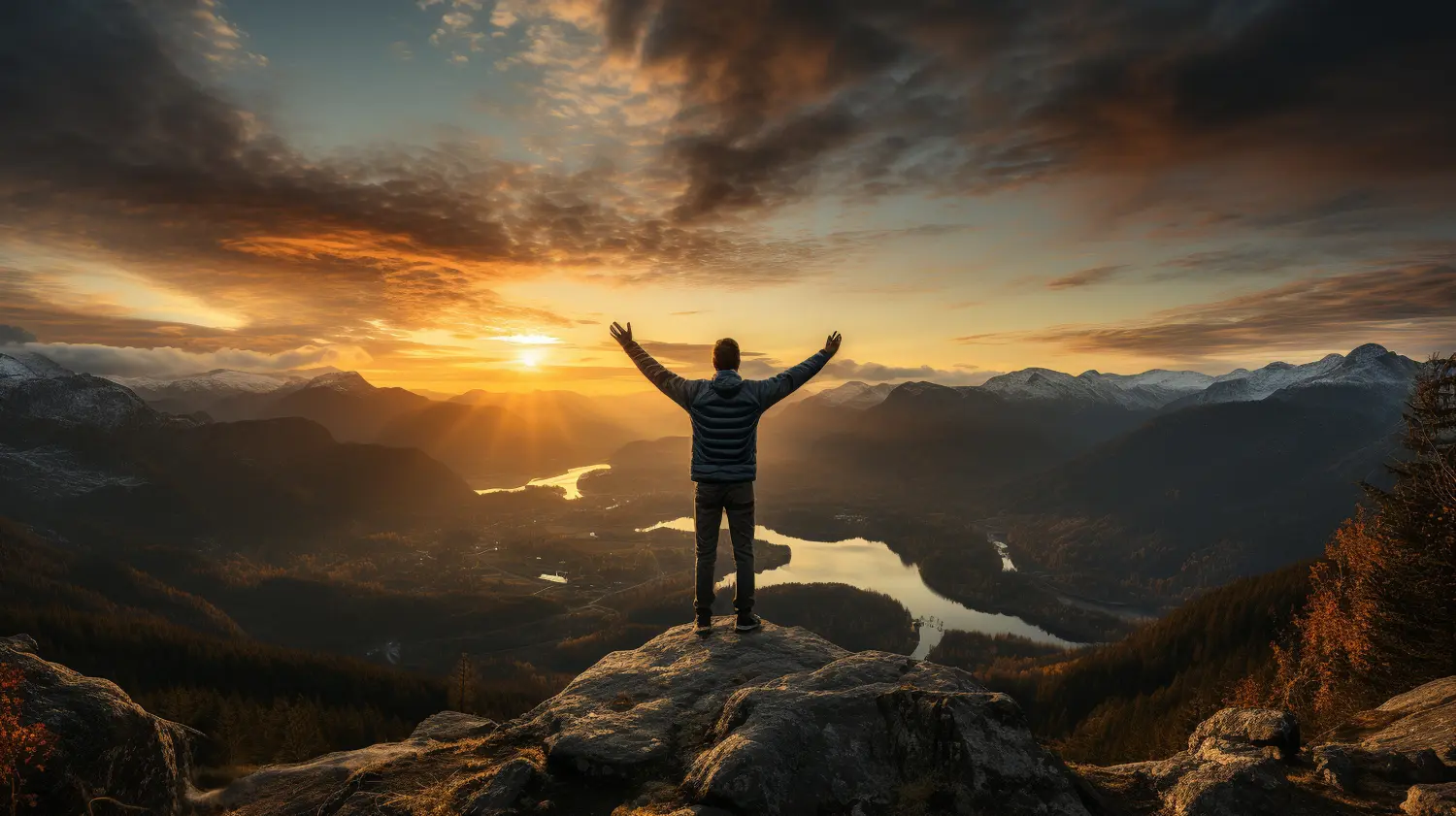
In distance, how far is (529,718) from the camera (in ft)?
36.5

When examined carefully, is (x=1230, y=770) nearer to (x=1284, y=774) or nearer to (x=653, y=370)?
(x=1284, y=774)

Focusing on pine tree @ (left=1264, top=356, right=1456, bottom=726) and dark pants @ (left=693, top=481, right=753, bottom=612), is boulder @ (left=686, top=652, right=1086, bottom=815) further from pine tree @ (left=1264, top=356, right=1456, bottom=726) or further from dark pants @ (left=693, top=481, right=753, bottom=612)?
pine tree @ (left=1264, top=356, right=1456, bottom=726)

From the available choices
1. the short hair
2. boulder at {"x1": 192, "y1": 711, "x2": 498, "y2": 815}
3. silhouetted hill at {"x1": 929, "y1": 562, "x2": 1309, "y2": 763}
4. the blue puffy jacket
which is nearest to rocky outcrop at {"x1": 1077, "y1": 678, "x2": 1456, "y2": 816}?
the blue puffy jacket

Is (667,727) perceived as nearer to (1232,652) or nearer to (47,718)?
(47,718)

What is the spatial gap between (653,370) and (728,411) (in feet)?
6.02

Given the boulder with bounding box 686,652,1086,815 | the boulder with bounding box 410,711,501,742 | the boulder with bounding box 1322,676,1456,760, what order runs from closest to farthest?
1. the boulder with bounding box 686,652,1086,815
2. the boulder with bounding box 1322,676,1456,760
3. the boulder with bounding box 410,711,501,742

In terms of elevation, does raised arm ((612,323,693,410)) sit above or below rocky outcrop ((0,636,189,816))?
above

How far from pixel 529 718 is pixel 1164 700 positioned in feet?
511

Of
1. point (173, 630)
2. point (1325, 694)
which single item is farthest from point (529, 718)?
point (173, 630)

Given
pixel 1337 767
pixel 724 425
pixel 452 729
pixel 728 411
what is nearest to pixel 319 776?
pixel 452 729

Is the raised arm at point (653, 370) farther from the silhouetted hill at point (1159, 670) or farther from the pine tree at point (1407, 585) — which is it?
the silhouetted hill at point (1159, 670)

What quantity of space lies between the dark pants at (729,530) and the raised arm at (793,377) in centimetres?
170

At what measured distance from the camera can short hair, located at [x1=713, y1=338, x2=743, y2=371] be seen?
11.3m

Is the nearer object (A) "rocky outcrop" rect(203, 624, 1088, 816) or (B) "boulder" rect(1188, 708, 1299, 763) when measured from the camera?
(A) "rocky outcrop" rect(203, 624, 1088, 816)
